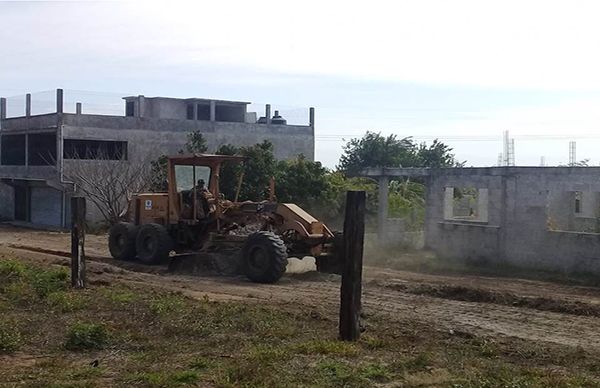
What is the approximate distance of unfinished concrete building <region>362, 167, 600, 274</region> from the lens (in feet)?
68.3

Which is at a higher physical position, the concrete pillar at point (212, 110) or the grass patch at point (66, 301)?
the concrete pillar at point (212, 110)

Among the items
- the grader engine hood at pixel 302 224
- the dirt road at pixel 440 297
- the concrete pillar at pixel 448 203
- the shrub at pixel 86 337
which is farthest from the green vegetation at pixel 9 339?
the concrete pillar at pixel 448 203

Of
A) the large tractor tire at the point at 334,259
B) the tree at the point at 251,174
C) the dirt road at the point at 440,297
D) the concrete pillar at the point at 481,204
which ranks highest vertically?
the tree at the point at 251,174

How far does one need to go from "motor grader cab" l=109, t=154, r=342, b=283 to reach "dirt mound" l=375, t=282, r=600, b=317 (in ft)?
7.48

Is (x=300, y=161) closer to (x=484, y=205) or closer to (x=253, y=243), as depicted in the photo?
(x=484, y=205)

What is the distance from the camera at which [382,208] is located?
2634 centimetres

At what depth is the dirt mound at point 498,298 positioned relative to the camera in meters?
14.8

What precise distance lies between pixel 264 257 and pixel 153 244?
420 cm

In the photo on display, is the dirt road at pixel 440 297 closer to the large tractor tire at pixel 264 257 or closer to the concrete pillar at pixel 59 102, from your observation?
the large tractor tire at pixel 264 257

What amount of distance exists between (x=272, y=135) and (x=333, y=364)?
32479 mm

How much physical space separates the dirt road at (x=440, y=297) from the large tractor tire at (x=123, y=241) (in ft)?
1.14

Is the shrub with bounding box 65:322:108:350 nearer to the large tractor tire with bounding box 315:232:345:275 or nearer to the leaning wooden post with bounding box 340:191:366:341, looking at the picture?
the leaning wooden post with bounding box 340:191:366:341

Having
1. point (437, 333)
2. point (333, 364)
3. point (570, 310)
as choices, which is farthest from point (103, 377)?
point (570, 310)

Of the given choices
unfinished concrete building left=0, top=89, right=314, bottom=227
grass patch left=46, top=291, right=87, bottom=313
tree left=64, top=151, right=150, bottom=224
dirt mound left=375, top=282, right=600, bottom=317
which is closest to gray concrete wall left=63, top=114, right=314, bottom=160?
unfinished concrete building left=0, top=89, right=314, bottom=227
